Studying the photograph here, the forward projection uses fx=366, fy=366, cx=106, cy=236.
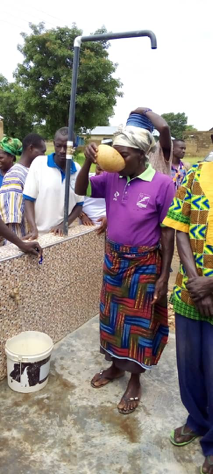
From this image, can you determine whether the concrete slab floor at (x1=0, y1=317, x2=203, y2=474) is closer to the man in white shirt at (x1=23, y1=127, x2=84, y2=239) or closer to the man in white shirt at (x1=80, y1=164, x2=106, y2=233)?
the man in white shirt at (x1=23, y1=127, x2=84, y2=239)

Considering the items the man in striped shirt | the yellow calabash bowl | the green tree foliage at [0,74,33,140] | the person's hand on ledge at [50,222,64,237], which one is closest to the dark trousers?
the yellow calabash bowl

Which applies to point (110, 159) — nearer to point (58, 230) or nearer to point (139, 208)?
point (139, 208)

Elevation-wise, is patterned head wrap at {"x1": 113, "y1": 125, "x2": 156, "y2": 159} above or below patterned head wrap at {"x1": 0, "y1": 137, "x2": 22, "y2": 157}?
above

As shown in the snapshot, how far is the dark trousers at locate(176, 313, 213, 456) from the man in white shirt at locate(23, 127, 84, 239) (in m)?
1.49

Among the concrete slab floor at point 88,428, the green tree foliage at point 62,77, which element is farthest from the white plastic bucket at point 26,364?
the green tree foliage at point 62,77

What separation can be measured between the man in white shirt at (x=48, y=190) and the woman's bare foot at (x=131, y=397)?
4.29ft

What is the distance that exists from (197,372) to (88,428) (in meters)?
0.78

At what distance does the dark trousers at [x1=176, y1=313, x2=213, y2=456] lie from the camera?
1.85 meters

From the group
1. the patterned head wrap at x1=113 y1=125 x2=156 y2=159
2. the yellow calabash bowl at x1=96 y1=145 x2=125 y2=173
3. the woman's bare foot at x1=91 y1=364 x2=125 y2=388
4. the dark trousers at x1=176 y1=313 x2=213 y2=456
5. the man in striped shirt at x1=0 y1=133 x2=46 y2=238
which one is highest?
the patterned head wrap at x1=113 y1=125 x2=156 y2=159

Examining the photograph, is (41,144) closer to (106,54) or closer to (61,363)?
(61,363)

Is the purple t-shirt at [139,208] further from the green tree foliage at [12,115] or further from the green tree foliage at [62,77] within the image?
the green tree foliage at [12,115]

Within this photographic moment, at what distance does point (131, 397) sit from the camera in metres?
2.43

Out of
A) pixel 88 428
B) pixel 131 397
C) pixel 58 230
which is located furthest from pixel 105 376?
pixel 58 230

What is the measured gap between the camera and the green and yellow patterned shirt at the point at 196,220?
5.68 feet
